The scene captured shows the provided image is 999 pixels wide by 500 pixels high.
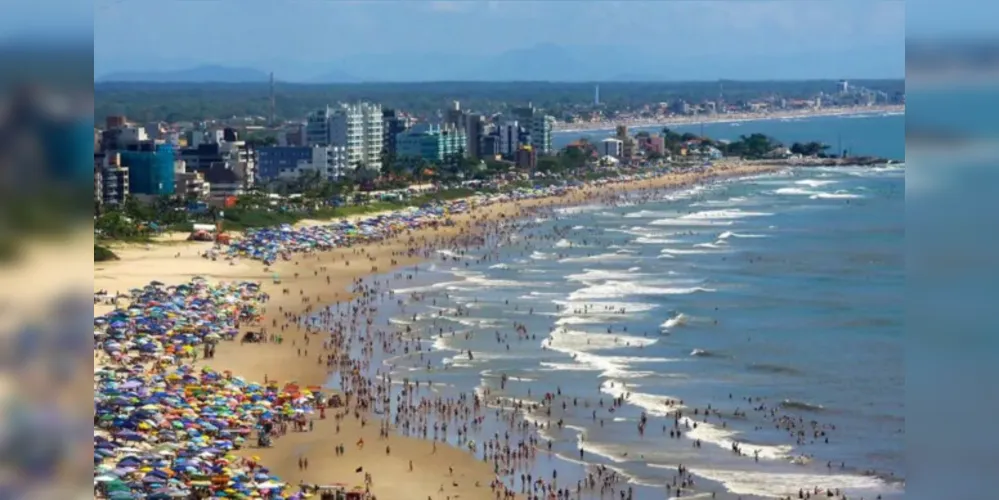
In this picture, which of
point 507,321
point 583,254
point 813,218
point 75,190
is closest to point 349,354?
point 507,321

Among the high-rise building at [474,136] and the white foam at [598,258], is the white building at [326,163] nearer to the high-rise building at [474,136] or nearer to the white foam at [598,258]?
the high-rise building at [474,136]


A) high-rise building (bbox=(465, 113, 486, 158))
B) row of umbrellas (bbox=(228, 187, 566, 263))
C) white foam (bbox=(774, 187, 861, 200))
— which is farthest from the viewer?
high-rise building (bbox=(465, 113, 486, 158))

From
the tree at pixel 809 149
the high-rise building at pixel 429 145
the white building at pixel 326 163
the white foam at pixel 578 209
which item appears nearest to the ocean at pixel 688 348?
the white foam at pixel 578 209

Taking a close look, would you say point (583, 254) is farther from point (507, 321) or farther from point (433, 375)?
point (433, 375)

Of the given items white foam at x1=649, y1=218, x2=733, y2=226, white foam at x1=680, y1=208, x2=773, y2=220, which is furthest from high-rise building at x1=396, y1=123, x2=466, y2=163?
white foam at x1=649, y1=218, x2=733, y2=226

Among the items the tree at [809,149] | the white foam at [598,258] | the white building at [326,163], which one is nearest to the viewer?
the white foam at [598,258]

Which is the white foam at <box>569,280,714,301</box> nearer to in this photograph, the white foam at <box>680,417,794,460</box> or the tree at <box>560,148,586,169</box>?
the white foam at <box>680,417,794,460</box>
